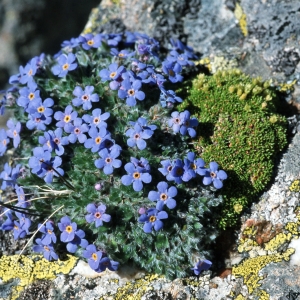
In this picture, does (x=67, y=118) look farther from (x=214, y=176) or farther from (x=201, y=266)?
(x=201, y=266)

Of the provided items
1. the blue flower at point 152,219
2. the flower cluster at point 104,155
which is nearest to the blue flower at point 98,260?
the flower cluster at point 104,155

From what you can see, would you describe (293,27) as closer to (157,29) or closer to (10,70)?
(157,29)

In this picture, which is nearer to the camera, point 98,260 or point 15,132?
point 98,260

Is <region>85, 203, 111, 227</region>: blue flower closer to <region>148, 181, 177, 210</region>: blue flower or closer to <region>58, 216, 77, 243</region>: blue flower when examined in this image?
<region>58, 216, 77, 243</region>: blue flower

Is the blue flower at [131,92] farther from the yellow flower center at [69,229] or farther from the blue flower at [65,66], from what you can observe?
the yellow flower center at [69,229]

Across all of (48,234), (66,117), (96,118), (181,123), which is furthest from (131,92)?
(48,234)

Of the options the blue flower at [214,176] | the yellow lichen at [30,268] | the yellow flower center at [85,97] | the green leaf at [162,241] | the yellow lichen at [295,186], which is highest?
the yellow flower center at [85,97]
